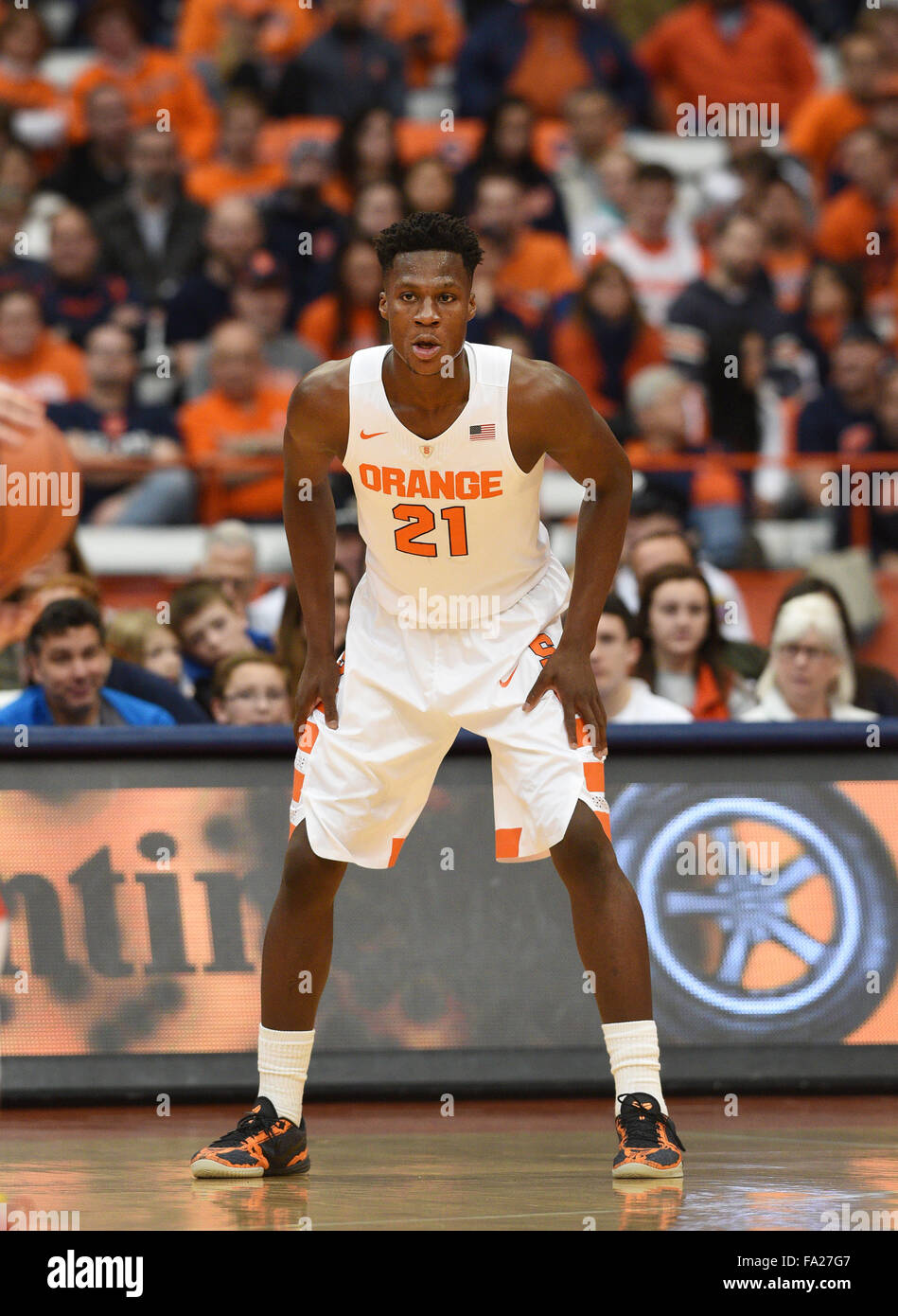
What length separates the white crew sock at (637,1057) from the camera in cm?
459

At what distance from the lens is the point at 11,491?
4.35 m

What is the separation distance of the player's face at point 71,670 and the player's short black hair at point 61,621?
0.06 feet

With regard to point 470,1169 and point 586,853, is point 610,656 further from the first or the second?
point 470,1169

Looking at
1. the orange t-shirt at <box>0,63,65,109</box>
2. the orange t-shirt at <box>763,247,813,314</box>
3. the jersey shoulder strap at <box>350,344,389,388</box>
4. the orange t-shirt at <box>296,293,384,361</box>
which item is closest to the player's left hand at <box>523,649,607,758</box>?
the jersey shoulder strap at <box>350,344,389,388</box>

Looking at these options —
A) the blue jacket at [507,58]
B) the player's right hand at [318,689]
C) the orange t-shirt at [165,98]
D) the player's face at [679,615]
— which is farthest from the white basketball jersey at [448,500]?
the blue jacket at [507,58]

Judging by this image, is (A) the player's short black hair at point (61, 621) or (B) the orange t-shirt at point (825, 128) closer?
(A) the player's short black hair at point (61, 621)

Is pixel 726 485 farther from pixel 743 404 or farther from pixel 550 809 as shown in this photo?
pixel 550 809

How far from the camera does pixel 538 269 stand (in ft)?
38.1

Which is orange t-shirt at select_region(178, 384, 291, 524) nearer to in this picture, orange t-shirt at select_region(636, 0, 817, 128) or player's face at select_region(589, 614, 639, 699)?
player's face at select_region(589, 614, 639, 699)

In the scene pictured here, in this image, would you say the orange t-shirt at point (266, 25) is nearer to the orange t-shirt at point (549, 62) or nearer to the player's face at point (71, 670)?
the orange t-shirt at point (549, 62)

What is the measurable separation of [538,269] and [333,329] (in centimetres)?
166

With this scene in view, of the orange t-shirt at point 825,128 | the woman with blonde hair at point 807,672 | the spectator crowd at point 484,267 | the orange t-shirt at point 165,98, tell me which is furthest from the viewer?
the orange t-shirt at point 825,128

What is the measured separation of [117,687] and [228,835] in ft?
3.49

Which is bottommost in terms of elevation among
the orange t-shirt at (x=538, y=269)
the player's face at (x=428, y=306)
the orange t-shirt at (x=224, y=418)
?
the player's face at (x=428, y=306)
